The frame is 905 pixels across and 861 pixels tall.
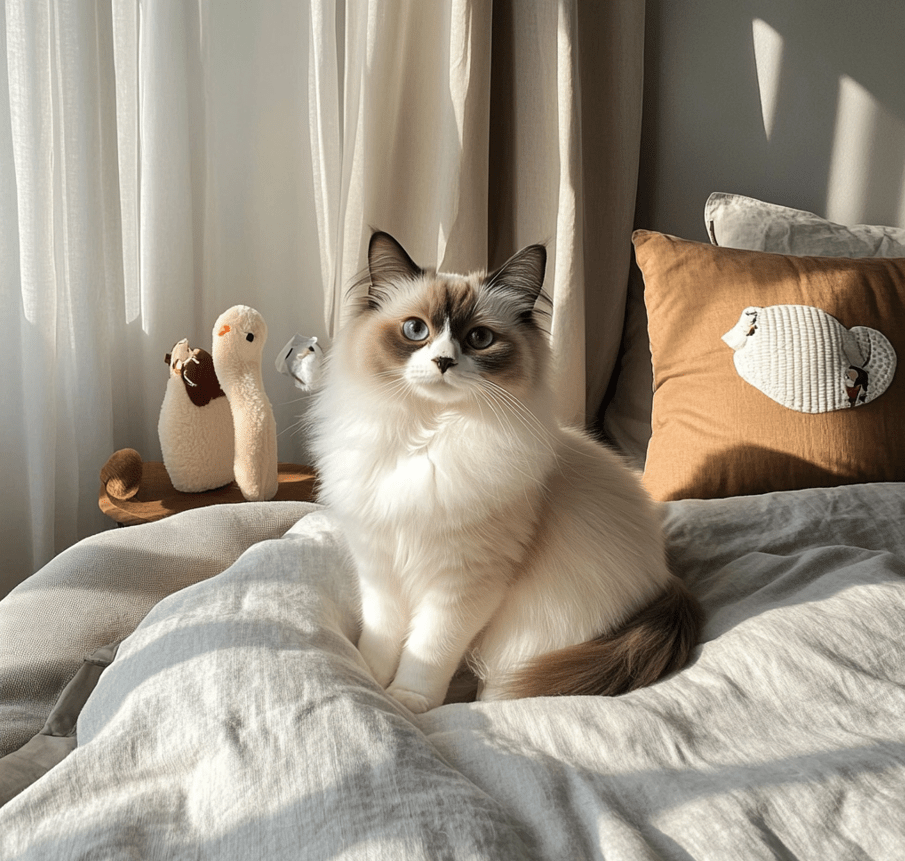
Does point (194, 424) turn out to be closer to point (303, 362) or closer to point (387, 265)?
point (303, 362)

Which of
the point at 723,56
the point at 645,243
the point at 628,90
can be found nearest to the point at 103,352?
the point at 645,243

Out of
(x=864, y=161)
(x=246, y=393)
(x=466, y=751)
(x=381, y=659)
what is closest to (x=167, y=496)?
(x=246, y=393)

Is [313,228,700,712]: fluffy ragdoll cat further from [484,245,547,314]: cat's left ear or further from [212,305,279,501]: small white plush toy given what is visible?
[212,305,279,501]: small white plush toy

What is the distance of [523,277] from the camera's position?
975 mm

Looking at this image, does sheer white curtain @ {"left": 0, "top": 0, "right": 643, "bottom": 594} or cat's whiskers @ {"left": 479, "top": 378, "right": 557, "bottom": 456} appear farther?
sheer white curtain @ {"left": 0, "top": 0, "right": 643, "bottom": 594}

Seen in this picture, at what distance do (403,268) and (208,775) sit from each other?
2.12 ft

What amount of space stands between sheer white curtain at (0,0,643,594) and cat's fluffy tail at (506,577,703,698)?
1.07 metres

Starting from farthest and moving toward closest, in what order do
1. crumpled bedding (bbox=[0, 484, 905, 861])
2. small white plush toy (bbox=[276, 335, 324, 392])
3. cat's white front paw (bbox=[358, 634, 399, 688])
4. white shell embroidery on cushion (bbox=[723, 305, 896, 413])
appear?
1. small white plush toy (bbox=[276, 335, 324, 392])
2. white shell embroidery on cushion (bbox=[723, 305, 896, 413])
3. cat's white front paw (bbox=[358, 634, 399, 688])
4. crumpled bedding (bbox=[0, 484, 905, 861])

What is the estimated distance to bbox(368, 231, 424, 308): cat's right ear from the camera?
979 millimetres

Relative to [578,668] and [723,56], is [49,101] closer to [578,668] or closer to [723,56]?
[578,668]

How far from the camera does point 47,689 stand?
0.94 m

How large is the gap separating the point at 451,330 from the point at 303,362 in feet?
2.69

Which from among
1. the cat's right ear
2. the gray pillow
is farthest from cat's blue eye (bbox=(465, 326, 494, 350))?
the gray pillow

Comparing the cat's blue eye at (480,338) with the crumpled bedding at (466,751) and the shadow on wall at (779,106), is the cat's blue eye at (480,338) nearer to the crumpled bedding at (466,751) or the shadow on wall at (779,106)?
the crumpled bedding at (466,751)
